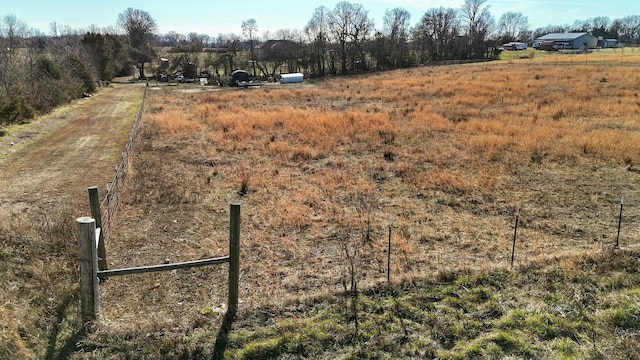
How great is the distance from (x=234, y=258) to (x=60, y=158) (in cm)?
1218

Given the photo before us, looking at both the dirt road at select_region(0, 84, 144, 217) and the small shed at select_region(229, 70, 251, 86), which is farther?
the small shed at select_region(229, 70, 251, 86)

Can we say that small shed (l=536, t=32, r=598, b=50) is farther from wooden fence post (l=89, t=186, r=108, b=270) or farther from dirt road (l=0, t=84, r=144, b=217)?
wooden fence post (l=89, t=186, r=108, b=270)

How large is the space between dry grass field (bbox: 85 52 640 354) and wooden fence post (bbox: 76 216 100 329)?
0.36 meters

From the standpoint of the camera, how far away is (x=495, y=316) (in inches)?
200

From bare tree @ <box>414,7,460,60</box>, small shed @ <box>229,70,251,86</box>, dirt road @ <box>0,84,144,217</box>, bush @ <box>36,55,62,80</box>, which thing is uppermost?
bare tree @ <box>414,7,460,60</box>

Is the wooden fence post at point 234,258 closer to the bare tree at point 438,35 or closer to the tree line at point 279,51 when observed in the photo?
the tree line at point 279,51

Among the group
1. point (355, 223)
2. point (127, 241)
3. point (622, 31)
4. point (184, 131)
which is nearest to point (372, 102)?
point (184, 131)

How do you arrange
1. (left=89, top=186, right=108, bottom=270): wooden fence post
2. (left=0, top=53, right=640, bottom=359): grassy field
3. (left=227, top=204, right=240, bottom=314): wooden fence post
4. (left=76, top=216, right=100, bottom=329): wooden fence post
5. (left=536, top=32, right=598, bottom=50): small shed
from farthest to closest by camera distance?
1. (left=536, top=32, right=598, bottom=50): small shed
2. (left=89, top=186, right=108, bottom=270): wooden fence post
3. (left=227, top=204, right=240, bottom=314): wooden fence post
4. (left=0, top=53, right=640, bottom=359): grassy field
5. (left=76, top=216, right=100, bottom=329): wooden fence post

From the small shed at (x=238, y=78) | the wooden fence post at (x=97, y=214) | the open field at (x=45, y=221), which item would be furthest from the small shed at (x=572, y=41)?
the wooden fence post at (x=97, y=214)

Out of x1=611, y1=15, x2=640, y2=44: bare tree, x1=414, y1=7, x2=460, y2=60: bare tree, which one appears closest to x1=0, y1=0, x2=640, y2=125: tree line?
x1=414, y1=7, x2=460, y2=60: bare tree

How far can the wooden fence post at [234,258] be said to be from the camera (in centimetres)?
505

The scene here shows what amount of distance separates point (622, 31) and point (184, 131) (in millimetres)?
176611

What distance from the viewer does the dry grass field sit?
21.6 feet

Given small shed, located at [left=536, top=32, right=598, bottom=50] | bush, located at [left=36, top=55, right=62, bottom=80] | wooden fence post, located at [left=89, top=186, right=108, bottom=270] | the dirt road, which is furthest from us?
small shed, located at [left=536, top=32, right=598, bottom=50]
